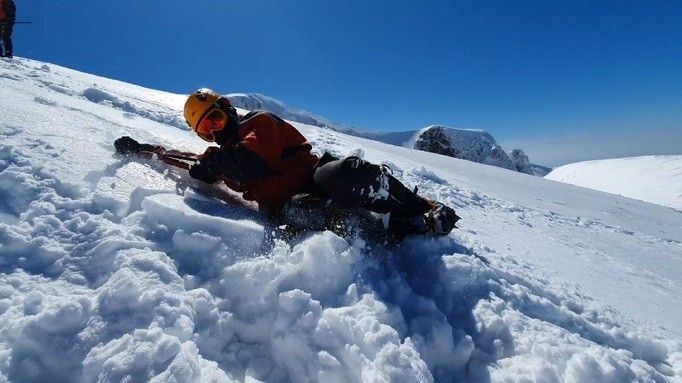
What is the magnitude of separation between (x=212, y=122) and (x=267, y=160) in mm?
696

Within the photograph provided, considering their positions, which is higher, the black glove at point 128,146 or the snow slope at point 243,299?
the black glove at point 128,146

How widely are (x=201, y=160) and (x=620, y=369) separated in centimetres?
337

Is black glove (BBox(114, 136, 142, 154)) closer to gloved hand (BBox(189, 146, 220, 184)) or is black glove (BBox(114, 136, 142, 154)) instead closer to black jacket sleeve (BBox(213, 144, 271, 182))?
gloved hand (BBox(189, 146, 220, 184))

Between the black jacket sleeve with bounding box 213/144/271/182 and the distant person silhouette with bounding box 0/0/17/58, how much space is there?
10180mm

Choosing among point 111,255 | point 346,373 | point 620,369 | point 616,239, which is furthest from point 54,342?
point 616,239

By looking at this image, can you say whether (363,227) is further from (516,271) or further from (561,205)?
(561,205)

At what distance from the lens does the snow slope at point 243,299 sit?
193 cm

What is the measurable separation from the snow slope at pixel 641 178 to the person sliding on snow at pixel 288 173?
3814 cm

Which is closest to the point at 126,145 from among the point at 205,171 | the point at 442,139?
the point at 205,171

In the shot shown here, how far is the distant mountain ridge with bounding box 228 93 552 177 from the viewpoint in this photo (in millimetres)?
81312

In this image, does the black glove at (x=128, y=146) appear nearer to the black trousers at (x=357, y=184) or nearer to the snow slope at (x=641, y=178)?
the black trousers at (x=357, y=184)

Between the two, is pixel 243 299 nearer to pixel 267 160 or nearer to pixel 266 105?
pixel 267 160

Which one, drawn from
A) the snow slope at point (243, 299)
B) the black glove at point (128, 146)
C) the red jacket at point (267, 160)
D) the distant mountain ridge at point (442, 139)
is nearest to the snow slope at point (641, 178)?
the distant mountain ridge at point (442, 139)

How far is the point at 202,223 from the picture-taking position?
2.77m
